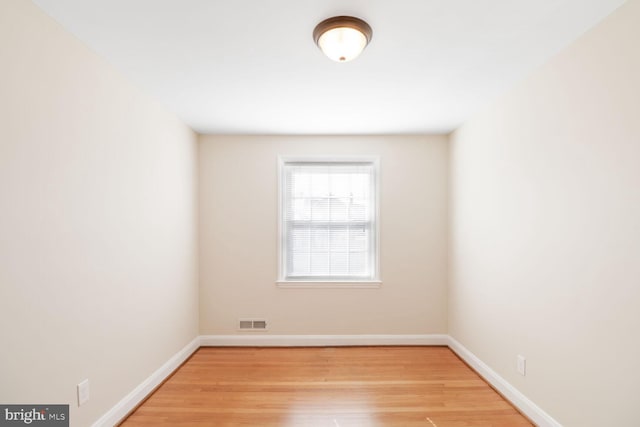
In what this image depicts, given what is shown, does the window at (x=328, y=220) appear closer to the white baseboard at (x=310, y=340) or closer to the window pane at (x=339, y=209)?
the window pane at (x=339, y=209)

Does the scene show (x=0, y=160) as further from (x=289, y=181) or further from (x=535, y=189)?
(x=535, y=189)

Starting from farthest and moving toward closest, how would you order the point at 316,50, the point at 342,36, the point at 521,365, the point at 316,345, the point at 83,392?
1. the point at 316,345
2. the point at 521,365
3. the point at 316,50
4. the point at 83,392
5. the point at 342,36

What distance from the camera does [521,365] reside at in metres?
2.45

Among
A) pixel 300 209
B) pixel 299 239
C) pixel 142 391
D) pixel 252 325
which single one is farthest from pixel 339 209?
pixel 142 391

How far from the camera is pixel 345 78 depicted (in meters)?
2.46

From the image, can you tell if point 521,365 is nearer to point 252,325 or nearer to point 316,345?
point 316,345

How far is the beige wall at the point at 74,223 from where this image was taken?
61.1 inches

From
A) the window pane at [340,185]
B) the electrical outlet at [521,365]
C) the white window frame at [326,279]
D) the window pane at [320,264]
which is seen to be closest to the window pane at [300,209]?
the white window frame at [326,279]

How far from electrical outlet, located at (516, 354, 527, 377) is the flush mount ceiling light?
2.43 meters

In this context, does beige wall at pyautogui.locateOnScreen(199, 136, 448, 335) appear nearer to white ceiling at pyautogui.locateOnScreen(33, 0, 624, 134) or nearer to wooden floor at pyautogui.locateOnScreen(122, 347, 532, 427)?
wooden floor at pyautogui.locateOnScreen(122, 347, 532, 427)

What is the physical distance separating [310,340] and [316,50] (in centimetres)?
303

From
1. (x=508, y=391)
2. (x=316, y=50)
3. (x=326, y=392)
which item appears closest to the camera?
(x=316, y=50)

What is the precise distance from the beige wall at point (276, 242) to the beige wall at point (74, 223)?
2.90ft

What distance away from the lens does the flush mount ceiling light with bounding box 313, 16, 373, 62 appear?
1.76m
